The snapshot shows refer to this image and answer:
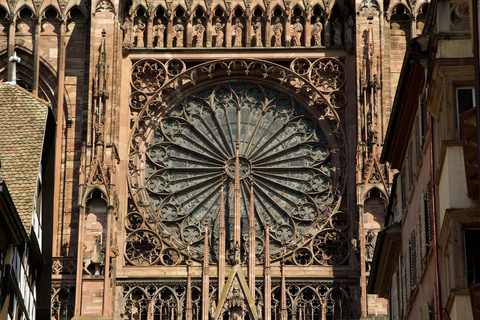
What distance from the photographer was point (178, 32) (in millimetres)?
46594

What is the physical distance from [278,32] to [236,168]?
4.81m

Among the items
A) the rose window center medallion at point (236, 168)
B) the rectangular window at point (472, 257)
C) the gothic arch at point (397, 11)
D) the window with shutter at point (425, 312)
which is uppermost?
the gothic arch at point (397, 11)

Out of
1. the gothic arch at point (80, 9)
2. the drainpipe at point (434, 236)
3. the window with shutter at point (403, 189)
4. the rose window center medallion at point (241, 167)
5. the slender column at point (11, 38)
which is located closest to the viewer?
the drainpipe at point (434, 236)

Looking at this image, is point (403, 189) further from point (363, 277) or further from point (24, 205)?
point (363, 277)

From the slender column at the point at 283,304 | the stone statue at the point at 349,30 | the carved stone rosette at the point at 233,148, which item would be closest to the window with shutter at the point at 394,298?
the slender column at the point at 283,304

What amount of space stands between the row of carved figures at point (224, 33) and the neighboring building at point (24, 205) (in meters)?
17.5

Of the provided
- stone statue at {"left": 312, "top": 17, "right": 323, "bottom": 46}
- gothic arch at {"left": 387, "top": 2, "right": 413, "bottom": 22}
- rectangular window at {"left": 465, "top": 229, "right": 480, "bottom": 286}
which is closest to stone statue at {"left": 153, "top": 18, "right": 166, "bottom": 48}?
stone statue at {"left": 312, "top": 17, "right": 323, "bottom": 46}

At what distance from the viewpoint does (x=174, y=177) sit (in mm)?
45750

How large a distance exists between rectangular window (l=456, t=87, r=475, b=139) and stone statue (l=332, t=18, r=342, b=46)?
930 inches

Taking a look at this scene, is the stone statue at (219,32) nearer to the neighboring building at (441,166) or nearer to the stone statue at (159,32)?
the stone statue at (159,32)

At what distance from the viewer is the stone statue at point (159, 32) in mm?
46375

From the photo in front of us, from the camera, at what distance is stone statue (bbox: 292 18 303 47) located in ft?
152

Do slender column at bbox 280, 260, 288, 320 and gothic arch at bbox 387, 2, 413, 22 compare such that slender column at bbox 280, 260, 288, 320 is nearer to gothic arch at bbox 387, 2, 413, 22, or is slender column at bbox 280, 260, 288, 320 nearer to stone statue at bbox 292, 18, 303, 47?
stone statue at bbox 292, 18, 303, 47

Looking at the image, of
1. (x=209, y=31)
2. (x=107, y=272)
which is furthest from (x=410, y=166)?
(x=209, y=31)
